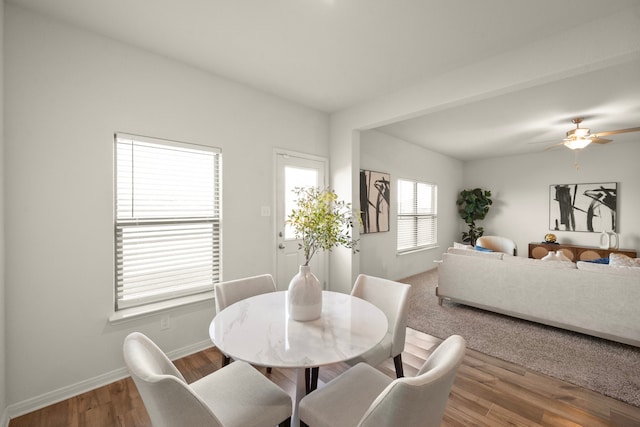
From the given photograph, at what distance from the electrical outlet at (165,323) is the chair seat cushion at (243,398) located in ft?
4.21

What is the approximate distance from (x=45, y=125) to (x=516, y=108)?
4.80 m

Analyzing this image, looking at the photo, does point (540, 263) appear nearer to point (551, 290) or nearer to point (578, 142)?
point (551, 290)

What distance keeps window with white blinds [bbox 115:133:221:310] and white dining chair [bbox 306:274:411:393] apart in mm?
1474

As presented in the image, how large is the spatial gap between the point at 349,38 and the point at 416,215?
402 centimetres

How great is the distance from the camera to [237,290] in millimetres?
2072

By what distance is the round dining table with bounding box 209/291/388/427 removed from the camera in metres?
1.15

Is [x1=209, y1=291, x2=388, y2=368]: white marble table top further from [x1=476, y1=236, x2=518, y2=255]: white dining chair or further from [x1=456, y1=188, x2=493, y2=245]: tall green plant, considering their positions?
[x1=456, y1=188, x2=493, y2=245]: tall green plant

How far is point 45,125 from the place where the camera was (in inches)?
75.5

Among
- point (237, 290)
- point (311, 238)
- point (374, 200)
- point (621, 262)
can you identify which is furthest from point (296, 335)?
point (621, 262)

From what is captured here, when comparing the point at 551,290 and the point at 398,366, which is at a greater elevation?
the point at 551,290

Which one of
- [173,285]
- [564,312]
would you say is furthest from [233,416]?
[564,312]

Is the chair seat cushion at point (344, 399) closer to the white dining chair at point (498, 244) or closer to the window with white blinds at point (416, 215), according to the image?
the window with white blinds at point (416, 215)

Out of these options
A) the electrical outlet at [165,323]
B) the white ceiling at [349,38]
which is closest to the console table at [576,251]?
the white ceiling at [349,38]

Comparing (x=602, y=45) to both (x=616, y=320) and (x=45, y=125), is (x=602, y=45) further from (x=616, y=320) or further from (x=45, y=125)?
(x=45, y=125)
